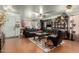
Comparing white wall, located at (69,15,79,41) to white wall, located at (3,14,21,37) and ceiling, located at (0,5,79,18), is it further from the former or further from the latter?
white wall, located at (3,14,21,37)

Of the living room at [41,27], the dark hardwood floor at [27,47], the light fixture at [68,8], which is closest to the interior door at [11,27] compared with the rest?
the living room at [41,27]

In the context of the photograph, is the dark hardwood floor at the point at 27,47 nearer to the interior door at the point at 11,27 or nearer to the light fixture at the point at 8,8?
the interior door at the point at 11,27

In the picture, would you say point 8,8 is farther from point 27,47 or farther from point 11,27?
point 27,47

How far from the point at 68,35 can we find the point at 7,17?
1.08 metres

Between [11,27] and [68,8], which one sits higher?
[68,8]

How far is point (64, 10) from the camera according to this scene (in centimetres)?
287

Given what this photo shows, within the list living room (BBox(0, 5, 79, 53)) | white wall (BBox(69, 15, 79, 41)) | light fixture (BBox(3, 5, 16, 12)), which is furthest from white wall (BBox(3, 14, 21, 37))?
white wall (BBox(69, 15, 79, 41))

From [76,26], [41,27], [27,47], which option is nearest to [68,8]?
[76,26]

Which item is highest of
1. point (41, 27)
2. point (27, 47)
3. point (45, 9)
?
point (45, 9)

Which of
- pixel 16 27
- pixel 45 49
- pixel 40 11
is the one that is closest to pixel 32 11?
pixel 40 11
